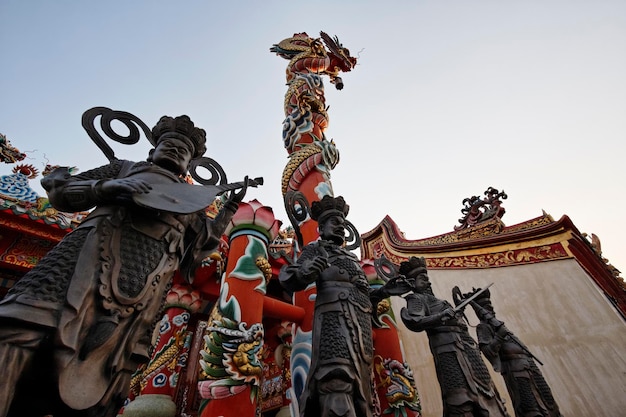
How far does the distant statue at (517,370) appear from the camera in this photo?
9.88ft

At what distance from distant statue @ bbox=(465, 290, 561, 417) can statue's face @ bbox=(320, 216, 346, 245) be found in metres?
1.84

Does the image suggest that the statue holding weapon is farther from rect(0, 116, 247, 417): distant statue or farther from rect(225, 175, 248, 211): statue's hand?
rect(0, 116, 247, 417): distant statue

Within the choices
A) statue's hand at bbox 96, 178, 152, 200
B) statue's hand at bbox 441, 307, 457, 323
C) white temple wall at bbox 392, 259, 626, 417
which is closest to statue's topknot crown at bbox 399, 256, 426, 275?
statue's hand at bbox 441, 307, 457, 323

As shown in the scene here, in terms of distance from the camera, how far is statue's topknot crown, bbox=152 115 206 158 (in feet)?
6.88

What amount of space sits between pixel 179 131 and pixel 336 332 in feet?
5.60

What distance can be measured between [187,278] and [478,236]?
20.5 feet

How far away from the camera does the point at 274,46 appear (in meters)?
10.1

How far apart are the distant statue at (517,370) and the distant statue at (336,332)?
1602 millimetres

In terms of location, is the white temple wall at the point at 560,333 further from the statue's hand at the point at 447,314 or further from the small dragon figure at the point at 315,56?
the small dragon figure at the point at 315,56

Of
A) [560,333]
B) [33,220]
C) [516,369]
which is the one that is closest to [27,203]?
[33,220]

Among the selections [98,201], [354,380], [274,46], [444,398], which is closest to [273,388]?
[444,398]

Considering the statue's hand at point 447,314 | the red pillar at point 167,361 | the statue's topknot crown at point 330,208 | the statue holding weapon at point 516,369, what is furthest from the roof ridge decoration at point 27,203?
the statue holding weapon at point 516,369

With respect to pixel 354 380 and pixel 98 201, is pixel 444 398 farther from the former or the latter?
pixel 98 201

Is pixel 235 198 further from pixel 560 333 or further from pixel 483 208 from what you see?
pixel 483 208
